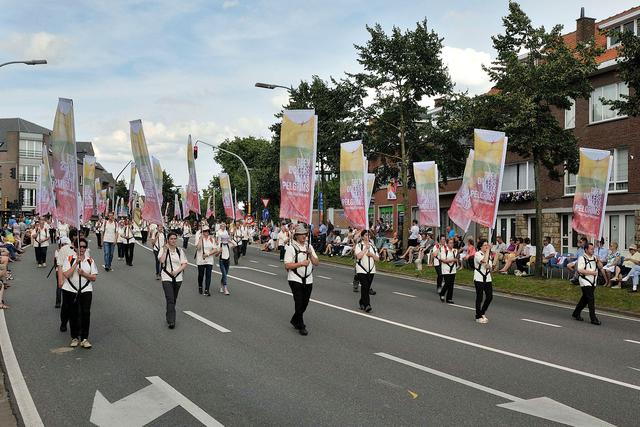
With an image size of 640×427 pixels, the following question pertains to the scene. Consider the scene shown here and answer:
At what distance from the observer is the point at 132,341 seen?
9.48 m

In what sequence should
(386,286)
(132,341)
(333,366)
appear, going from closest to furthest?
(333,366) < (132,341) < (386,286)

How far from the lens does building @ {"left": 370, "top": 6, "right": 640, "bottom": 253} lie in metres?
26.9

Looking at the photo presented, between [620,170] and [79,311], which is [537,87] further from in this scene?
[79,311]

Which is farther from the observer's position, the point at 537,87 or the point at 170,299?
the point at 537,87

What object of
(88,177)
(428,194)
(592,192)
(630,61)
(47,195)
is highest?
(630,61)

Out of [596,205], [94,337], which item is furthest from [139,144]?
[596,205]

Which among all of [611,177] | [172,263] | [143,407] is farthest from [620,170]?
Answer: [143,407]

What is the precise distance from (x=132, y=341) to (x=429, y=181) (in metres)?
14.0

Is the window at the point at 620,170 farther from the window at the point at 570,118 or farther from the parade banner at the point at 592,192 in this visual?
the parade banner at the point at 592,192

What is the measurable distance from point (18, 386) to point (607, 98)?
26.6 meters

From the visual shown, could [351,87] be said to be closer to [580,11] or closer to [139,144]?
[580,11]

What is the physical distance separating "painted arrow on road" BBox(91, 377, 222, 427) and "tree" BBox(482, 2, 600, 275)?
51.1 feet

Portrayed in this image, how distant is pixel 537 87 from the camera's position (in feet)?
65.1

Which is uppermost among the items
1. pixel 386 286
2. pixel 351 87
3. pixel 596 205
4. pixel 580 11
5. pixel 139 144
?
pixel 580 11
